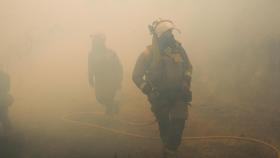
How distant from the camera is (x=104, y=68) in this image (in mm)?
10000

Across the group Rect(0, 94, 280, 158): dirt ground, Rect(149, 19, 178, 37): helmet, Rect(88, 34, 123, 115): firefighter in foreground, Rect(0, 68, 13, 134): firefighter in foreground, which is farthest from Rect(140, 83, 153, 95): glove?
Rect(0, 68, 13, 134): firefighter in foreground

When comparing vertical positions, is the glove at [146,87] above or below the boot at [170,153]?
above

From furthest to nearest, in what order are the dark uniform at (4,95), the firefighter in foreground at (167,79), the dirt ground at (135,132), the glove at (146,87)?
the dark uniform at (4,95) < the dirt ground at (135,132) < the glove at (146,87) < the firefighter in foreground at (167,79)

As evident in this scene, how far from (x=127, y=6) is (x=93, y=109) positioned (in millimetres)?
10001

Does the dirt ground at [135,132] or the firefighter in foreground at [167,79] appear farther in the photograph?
the dirt ground at [135,132]

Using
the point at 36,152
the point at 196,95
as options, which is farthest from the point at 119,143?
the point at 196,95

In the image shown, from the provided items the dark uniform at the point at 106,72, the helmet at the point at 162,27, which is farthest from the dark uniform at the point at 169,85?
the dark uniform at the point at 106,72

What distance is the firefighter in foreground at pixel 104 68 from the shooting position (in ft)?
32.8

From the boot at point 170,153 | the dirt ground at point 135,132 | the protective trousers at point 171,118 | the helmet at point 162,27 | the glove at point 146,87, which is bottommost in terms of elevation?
the dirt ground at point 135,132

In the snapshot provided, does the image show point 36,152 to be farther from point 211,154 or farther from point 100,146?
point 211,154

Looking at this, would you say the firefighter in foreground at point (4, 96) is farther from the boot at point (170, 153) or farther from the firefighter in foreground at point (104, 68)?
the boot at point (170, 153)

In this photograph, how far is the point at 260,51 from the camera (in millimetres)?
13281

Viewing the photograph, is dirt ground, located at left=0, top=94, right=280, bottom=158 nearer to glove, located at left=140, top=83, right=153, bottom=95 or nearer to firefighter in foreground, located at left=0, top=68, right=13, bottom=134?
firefighter in foreground, located at left=0, top=68, right=13, bottom=134

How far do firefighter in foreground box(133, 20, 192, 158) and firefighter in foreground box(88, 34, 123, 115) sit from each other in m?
2.64
